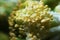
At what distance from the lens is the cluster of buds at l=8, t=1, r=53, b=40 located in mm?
864

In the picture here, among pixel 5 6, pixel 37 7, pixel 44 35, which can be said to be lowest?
pixel 44 35

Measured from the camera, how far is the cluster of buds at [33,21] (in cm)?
86

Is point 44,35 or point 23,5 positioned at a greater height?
point 23,5

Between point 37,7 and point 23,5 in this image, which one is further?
point 23,5

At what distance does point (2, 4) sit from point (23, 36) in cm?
22

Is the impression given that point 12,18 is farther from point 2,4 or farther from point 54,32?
point 54,32

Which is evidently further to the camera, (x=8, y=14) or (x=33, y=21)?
(x=8, y=14)

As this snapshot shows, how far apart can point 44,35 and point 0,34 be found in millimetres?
235

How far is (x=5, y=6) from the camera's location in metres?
0.99

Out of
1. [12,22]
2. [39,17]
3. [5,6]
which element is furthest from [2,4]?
[39,17]

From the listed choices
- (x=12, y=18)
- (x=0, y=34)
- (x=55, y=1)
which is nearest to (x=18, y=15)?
(x=12, y=18)

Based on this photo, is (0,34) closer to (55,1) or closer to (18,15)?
(18,15)

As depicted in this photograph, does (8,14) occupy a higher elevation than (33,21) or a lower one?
higher

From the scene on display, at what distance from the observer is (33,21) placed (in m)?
0.85
